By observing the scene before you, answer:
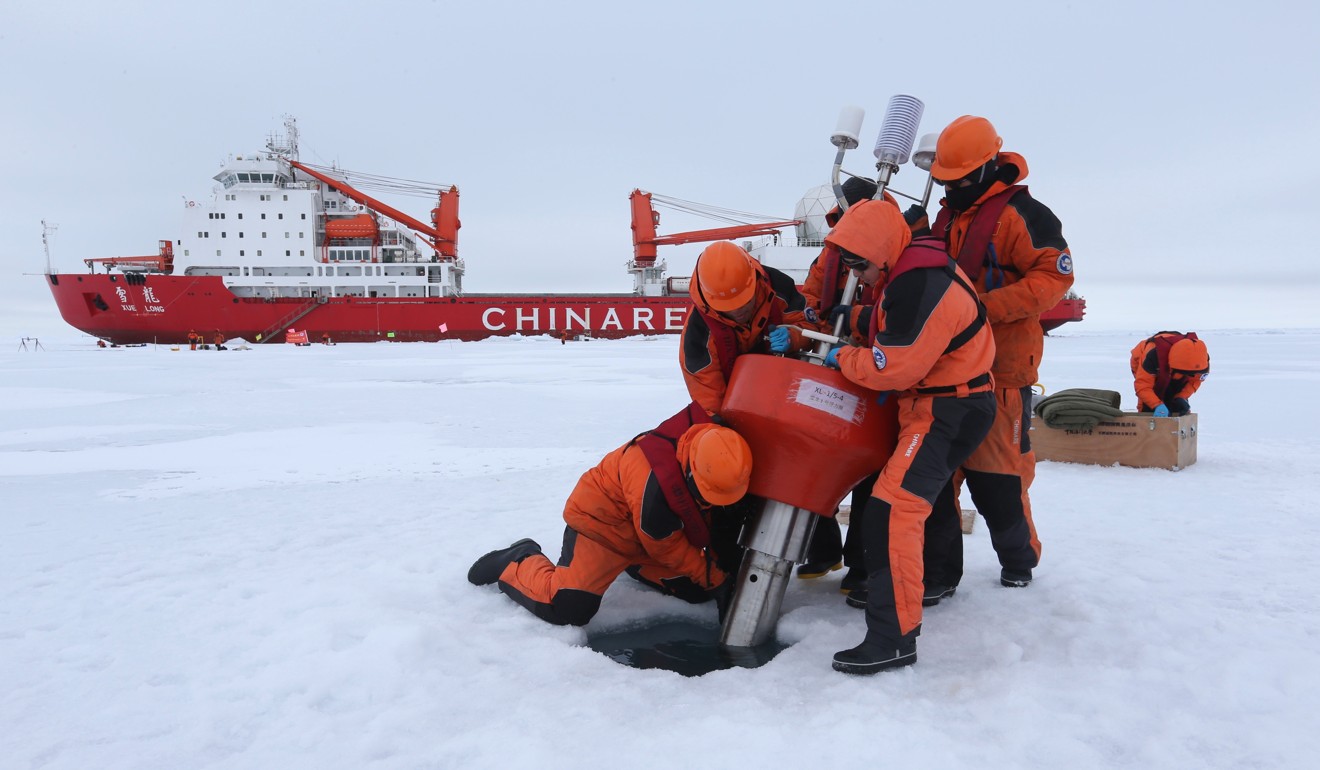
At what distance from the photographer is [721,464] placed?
6.70ft

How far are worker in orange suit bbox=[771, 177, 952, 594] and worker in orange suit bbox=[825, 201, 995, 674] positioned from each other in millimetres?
204

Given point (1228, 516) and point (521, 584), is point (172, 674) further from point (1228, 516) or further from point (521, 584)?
point (1228, 516)

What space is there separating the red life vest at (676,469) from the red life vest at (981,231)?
3.50 ft

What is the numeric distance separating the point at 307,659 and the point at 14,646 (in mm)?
950

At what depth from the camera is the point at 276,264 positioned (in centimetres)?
2677

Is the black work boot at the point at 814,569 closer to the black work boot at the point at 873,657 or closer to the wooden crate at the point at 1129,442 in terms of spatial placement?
the black work boot at the point at 873,657

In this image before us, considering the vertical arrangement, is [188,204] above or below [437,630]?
above

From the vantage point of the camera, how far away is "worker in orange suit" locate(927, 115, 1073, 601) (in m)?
2.37

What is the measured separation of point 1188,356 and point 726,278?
4.16 m

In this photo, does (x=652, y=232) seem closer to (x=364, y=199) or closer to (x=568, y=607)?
(x=364, y=199)

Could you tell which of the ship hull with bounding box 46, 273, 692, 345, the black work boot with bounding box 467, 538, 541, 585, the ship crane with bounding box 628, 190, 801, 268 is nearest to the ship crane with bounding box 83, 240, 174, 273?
the ship hull with bounding box 46, 273, 692, 345

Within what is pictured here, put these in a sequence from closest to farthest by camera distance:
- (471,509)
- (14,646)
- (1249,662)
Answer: (1249,662), (14,646), (471,509)

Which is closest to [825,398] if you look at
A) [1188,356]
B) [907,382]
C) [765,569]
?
[907,382]

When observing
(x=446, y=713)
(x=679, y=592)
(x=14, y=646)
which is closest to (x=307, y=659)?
(x=446, y=713)
